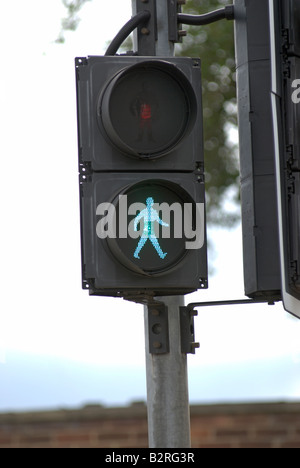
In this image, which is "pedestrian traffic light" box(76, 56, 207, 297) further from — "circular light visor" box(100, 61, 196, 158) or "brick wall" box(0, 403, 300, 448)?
"brick wall" box(0, 403, 300, 448)

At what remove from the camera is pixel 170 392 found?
6211 millimetres

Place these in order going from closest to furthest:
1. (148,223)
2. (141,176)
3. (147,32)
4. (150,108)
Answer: (148,223), (141,176), (150,108), (147,32)

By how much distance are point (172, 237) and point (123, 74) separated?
2.91ft

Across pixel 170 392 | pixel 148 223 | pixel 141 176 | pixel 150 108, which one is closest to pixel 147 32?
pixel 150 108

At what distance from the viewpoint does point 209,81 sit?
41.5 feet

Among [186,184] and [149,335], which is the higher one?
[186,184]

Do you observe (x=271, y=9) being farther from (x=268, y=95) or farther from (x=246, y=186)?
(x=246, y=186)

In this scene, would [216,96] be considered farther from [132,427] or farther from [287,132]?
[287,132]

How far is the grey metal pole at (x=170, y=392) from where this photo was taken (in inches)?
243

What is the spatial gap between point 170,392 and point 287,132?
1572 millimetres

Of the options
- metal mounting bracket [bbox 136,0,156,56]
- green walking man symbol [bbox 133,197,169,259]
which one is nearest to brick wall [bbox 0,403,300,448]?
metal mounting bracket [bbox 136,0,156,56]
